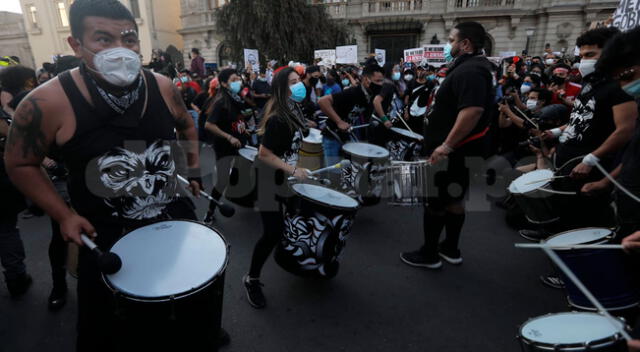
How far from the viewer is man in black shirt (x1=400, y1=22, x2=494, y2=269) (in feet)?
9.04

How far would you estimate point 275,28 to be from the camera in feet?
58.6

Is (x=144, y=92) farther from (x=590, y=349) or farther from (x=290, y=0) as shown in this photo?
(x=290, y=0)

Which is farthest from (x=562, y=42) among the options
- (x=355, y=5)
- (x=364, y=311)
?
(x=364, y=311)

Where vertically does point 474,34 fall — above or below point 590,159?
above

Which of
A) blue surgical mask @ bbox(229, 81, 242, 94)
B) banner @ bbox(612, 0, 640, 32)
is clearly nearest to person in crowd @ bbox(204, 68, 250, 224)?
blue surgical mask @ bbox(229, 81, 242, 94)

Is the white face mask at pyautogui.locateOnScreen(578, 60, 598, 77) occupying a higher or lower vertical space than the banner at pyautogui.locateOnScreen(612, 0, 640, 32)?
lower

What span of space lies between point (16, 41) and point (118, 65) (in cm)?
4637

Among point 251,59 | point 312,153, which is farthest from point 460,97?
point 251,59

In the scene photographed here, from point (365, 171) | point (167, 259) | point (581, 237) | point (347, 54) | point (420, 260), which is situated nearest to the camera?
point (167, 259)

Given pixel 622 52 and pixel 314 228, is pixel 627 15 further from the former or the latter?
pixel 314 228

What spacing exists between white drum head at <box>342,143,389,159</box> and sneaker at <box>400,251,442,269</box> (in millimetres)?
1121

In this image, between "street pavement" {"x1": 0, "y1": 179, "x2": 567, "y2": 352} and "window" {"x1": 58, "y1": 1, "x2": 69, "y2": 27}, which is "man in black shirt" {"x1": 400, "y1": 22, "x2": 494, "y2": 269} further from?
"window" {"x1": 58, "y1": 1, "x2": 69, "y2": 27}

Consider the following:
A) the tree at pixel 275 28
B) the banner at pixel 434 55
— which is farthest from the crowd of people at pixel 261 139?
the tree at pixel 275 28

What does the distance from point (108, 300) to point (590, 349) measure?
216cm
